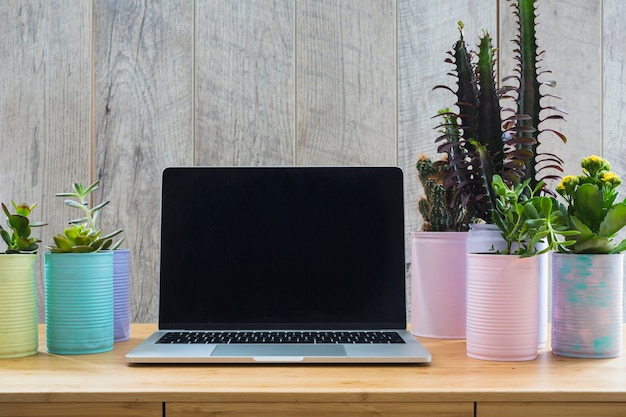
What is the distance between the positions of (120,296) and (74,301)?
13cm

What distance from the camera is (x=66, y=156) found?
1512mm

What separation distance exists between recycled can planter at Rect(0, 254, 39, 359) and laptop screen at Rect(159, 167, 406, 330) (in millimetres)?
192

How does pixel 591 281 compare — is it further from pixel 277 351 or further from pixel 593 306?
pixel 277 351

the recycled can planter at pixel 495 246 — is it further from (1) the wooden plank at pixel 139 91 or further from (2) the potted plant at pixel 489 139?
(1) the wooden plank at pixel 139 91

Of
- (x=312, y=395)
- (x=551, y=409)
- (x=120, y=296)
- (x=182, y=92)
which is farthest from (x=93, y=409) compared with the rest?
(x=182, y=92)

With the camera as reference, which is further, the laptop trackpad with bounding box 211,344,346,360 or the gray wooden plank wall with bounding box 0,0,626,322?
the gray wooden plank wall with bounding box 0,0,626,322

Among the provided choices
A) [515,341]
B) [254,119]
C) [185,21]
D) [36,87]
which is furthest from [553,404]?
[36,87]

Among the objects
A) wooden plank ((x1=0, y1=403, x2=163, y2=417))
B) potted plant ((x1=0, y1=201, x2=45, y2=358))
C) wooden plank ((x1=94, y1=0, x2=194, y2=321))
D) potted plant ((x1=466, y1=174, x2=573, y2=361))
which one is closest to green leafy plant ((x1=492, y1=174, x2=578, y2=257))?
potted plant ((x1=466, y1=174, x2=573, y2=361))

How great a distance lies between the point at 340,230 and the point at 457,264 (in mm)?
195

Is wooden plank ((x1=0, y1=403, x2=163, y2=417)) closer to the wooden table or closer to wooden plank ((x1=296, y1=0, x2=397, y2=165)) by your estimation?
the wooden table

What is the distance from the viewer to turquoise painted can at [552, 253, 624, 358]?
0.94 metres

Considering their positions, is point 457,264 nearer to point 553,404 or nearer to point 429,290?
point 429,290

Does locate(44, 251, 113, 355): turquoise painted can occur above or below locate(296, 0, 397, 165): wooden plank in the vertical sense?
below

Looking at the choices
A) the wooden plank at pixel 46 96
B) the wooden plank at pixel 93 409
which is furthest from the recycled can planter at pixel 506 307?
the wooden plank at pixel 46 96
